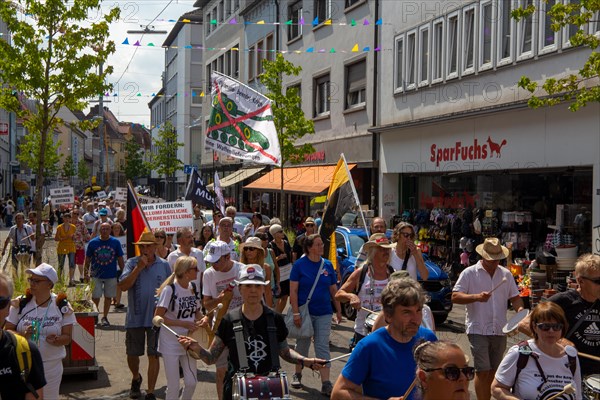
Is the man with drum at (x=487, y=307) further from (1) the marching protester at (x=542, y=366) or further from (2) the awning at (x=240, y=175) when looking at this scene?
(2) the awning at (x=240, y=175)

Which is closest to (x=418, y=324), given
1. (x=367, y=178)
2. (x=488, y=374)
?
(x=488, y=374)

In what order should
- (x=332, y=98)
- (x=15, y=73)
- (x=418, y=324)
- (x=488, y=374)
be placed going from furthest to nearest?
1. (x=332, y=98)
2. (x=15, y=73)
3. (x=488, y=374)
4. (x=418, y=324)

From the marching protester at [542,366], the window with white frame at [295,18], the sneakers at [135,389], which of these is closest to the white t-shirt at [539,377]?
the marching protester at [542,366]

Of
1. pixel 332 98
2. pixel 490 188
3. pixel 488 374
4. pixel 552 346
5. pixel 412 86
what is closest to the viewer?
pixel 552 346

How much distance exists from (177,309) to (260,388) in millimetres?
2678

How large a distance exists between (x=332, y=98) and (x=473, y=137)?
32.2ft

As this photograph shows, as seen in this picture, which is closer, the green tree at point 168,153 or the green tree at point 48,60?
the green tree at point 48,60

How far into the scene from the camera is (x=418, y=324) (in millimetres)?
4398

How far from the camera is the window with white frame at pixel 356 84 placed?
2666cm

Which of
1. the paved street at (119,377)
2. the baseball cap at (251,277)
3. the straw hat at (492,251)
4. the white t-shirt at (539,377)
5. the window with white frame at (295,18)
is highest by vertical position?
the window with white frame at (295,18)

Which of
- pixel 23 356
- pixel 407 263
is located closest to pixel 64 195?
pixel 407 263

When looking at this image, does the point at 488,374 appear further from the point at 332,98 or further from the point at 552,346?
the point at 332,98

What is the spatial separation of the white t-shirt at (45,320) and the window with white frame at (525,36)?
13619mm

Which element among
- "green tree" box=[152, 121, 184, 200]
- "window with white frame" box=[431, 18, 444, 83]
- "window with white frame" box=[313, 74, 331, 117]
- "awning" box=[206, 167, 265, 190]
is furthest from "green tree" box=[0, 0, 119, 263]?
"green tree" box=[152, 121, 184, 200]
